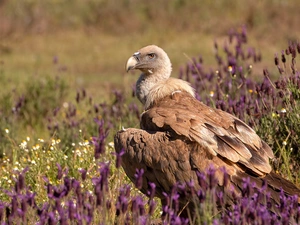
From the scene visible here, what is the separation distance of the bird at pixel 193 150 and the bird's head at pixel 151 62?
903 millimetres

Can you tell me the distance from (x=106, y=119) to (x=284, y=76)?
2.48m

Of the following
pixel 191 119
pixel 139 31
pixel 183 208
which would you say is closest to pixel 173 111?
pixel 191 119

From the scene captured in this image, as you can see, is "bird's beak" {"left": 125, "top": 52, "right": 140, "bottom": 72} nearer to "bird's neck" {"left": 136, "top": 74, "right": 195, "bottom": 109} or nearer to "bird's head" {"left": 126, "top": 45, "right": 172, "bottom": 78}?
"bird's head" {"left": 126, "top": 45, "right": 172, "bottom": 78}

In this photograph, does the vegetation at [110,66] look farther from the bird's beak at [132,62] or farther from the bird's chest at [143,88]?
the bird's beak at [132,62]

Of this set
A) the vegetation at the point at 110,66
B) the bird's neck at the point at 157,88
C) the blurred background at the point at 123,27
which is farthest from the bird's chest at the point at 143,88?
the blurred background at the point at 123,27

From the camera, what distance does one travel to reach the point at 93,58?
1700 cm

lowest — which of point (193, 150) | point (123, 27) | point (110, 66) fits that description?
point (110, 66)

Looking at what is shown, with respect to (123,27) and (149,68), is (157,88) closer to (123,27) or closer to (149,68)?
(149,68)

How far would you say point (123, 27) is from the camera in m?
19.0

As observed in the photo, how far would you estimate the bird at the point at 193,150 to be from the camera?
4.39 metres

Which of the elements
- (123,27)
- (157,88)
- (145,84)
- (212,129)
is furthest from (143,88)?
(123,27)

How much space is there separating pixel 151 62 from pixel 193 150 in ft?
4.93

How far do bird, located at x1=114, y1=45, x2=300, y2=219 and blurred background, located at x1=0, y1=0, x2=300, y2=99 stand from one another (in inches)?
451

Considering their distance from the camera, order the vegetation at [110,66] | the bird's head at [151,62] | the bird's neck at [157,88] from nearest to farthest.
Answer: the bird's neck at [157,88], the vegetation at [110,66], the bird's head at [151,62]
